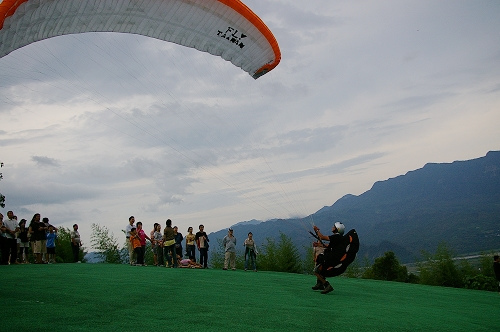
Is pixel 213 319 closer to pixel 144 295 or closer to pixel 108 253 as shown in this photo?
pixel 144 295

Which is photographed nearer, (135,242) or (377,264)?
(135,242)

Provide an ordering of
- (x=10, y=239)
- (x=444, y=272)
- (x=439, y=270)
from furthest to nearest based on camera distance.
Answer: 1. (x=439, y=270)
2. (x=444, y=272)
3. (x=10, y=239)

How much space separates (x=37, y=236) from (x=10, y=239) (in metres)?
1.47

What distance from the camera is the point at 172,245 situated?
15.4 m

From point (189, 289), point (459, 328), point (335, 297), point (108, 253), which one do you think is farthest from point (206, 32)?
point (108, 253)

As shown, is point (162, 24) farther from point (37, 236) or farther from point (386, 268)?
point (386, 268)

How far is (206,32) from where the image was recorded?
31.0 feet

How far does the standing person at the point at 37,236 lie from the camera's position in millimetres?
14727

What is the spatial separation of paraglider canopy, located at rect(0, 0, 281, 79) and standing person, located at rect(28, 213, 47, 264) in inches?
334

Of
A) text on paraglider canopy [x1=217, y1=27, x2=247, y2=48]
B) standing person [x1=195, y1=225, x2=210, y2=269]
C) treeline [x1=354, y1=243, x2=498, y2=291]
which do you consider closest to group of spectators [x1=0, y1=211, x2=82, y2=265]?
standing person [x1=195, y1=225, x2=210, y2=269]

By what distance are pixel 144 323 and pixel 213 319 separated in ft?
2.82

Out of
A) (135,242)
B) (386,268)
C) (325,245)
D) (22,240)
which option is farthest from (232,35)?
(386,268)

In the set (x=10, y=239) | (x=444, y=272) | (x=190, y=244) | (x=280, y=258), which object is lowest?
(x=444, y=272)

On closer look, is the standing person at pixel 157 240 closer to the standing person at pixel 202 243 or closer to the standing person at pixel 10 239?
the standing person at pixel 202 243
